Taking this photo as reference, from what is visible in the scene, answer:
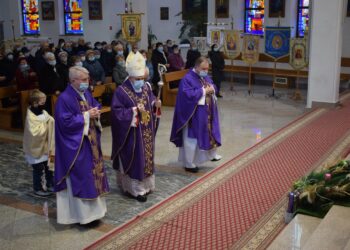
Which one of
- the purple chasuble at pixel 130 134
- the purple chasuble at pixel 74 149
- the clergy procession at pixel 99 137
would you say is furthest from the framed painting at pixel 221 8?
the purple chasuble at pixel 74 149

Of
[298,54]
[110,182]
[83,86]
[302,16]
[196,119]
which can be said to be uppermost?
[302,16]

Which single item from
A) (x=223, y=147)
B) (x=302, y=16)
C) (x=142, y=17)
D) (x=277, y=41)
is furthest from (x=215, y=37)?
(x=223, y=147)

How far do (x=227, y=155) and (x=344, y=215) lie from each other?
3.76m

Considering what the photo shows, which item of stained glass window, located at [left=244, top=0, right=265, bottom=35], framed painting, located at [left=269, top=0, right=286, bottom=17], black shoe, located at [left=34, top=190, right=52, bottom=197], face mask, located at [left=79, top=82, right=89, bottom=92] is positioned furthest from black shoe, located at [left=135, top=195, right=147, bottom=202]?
stained glass window, located at [left=244, top=0, right=265, bottom=35]

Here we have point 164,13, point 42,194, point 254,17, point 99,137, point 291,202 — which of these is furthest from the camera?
point 164,13

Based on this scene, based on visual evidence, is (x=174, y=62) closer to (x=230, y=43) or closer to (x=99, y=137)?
(x=230, y=43)

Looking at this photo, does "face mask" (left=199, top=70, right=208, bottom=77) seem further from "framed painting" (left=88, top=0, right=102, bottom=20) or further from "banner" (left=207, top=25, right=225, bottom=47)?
"framed painting" (left=88, top=0, right=102, bottom=20)

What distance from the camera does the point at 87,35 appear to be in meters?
21.3

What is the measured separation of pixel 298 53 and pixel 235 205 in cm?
884

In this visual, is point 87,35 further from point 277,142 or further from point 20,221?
point 20,221

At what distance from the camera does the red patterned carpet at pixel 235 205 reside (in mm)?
5184

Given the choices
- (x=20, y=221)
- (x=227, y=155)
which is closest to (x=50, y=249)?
(x=20, y=221)

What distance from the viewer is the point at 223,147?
895 centimetres

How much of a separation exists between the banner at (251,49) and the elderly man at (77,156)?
10.1 m
